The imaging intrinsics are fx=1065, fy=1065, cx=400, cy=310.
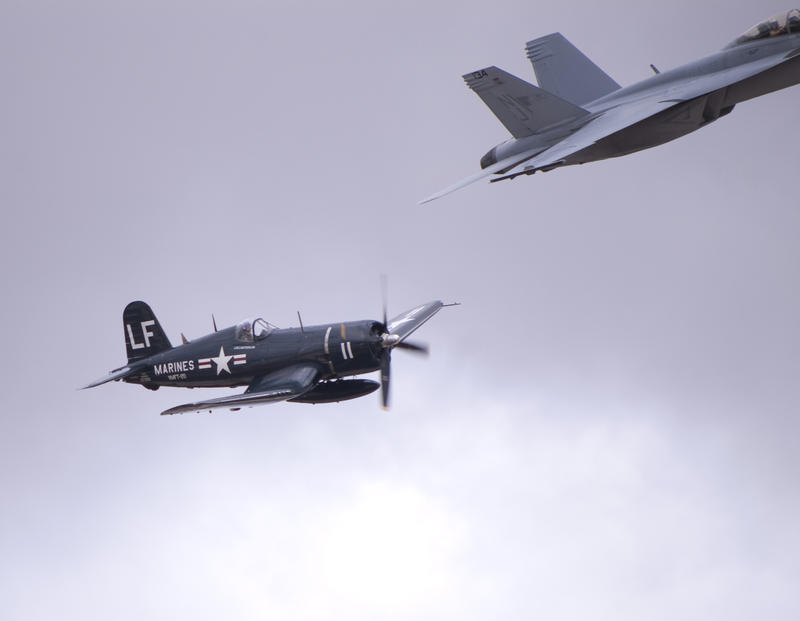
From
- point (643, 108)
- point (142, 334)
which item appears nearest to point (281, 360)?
point (142, 334)

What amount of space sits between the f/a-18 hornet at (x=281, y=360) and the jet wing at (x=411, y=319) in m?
0.03

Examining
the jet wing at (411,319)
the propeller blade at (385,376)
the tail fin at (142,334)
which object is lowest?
the propeller blade at (385,376)

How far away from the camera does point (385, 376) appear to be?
29.2 m

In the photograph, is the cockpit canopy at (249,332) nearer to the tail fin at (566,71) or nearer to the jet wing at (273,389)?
the jet wing at (273,389)

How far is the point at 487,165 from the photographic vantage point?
33.6 m

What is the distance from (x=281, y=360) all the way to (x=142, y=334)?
541 cm

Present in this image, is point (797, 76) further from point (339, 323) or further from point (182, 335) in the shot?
point (182, 335)

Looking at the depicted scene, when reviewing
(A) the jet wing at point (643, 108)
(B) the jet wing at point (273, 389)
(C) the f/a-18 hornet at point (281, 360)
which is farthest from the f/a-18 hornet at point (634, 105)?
(B) the jet wing at point (273, 389)

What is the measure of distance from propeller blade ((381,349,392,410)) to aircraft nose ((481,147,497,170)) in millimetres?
7590

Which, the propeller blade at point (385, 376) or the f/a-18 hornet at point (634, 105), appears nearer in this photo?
the propeller blade at point (385, 376)

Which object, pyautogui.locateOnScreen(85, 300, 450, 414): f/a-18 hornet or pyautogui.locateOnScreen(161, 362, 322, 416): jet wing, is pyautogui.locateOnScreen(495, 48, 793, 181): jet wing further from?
pyautogui.locateOnScreen(161, 362, 322, 416): jet wing

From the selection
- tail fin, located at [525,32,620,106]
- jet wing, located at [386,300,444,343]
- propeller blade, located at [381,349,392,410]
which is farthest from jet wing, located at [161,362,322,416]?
tail fin, located at [525,32,620,106]

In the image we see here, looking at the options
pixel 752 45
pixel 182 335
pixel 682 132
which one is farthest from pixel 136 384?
pixel 752 45

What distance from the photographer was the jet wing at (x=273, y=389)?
27547 mm
